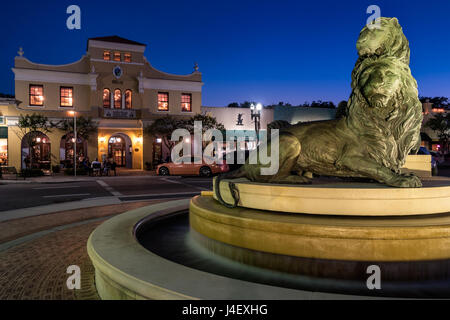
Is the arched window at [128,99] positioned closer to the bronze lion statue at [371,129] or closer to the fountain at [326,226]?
the fountain at [326,226]

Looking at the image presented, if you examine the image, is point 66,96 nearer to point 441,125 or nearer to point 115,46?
point 115,46

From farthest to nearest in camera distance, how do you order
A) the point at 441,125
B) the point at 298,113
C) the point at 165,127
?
1. the point at 441,125
2. the point at 298,113
3. the point at 165,127

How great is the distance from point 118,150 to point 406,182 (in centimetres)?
3270

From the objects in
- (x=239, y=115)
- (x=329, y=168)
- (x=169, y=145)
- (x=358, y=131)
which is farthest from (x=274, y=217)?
(x=239, y=115)

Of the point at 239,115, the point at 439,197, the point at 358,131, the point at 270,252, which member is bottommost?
the point at 270,252

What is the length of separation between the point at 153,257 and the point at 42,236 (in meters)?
3.78

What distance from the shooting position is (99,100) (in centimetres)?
2819

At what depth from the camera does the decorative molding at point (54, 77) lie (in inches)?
1032

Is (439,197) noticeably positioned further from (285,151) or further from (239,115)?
(239,115)

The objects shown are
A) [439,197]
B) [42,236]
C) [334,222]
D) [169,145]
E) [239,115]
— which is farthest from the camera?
[239,115]

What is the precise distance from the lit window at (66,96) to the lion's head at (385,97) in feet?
95.2

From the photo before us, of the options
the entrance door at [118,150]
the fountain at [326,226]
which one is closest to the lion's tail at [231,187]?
the fountain at [326,226]

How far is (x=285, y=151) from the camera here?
13.1 feet

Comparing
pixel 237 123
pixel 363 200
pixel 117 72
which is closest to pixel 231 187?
pixel 363 200
